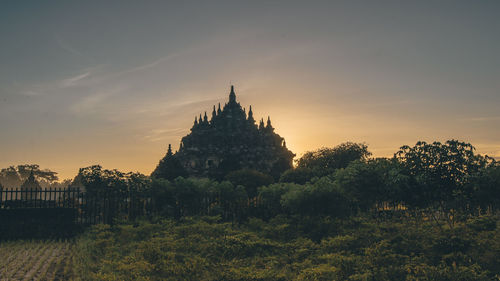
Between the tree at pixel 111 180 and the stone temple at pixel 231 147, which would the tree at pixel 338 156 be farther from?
the tree at pixel 111 180

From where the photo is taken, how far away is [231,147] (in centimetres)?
7450

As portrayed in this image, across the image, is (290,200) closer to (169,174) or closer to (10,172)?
(169,174)

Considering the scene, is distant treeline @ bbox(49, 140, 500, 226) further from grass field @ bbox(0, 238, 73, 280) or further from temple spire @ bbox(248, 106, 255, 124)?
temple spire @ bbox(248, 106, 255, 124)

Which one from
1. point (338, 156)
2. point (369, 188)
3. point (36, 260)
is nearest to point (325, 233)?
point (369, 188)

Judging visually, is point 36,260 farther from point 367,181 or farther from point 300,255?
point 367,181

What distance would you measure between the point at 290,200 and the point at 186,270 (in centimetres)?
1090

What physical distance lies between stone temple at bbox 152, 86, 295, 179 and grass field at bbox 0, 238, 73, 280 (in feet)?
154

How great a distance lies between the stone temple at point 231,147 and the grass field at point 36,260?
46830mm

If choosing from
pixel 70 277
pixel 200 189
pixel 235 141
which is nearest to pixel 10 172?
pixel 235 141

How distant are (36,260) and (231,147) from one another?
60294mm

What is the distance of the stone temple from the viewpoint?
70.5 metres

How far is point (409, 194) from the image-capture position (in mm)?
17266

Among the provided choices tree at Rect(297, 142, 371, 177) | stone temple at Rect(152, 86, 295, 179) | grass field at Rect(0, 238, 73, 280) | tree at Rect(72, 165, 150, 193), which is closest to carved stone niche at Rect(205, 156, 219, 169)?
stone temple at Rect(152, 86, 295, 179)

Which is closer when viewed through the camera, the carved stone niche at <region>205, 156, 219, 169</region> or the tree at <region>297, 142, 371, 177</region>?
the tree at <region>297, 142, 371, 177</region>
